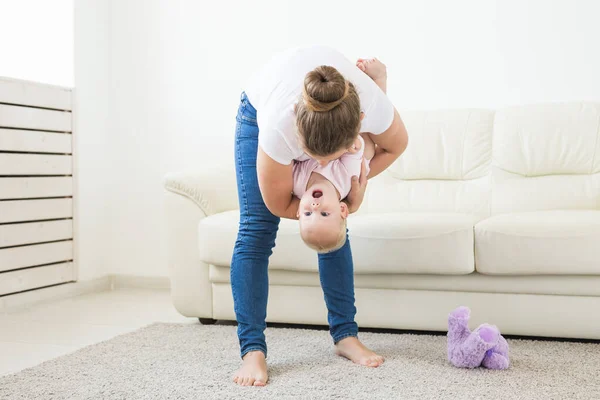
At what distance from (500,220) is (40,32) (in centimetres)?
247

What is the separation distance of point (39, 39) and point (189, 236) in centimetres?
155

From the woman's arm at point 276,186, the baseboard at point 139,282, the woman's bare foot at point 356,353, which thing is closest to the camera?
the woman's arm at point 276,186

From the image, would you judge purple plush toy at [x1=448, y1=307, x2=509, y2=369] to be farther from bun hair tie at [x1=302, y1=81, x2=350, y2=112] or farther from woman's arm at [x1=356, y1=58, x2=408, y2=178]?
bun hair tie at [x1=302, y1=81, x2=350, y2=112]

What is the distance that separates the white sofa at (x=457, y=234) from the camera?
2152mm

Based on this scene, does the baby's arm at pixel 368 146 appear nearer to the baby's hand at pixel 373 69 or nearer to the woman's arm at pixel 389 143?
the woman's arm at pixel 389 143

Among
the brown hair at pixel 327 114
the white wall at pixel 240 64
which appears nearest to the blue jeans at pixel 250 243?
the brown hair at pixel 327 114

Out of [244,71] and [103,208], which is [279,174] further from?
[103,208]

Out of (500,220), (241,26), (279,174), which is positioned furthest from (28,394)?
(241,26)

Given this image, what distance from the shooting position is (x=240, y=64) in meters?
3.46

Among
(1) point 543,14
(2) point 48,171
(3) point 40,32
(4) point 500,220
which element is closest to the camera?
(4) point 500,220

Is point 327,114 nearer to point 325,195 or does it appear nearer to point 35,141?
point 325,195

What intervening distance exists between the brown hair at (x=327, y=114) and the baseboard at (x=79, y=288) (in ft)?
6.63

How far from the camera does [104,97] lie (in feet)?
11.9

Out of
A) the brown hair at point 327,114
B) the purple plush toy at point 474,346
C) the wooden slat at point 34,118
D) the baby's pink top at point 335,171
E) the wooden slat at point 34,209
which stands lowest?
the purple plush toy at point 474,346
